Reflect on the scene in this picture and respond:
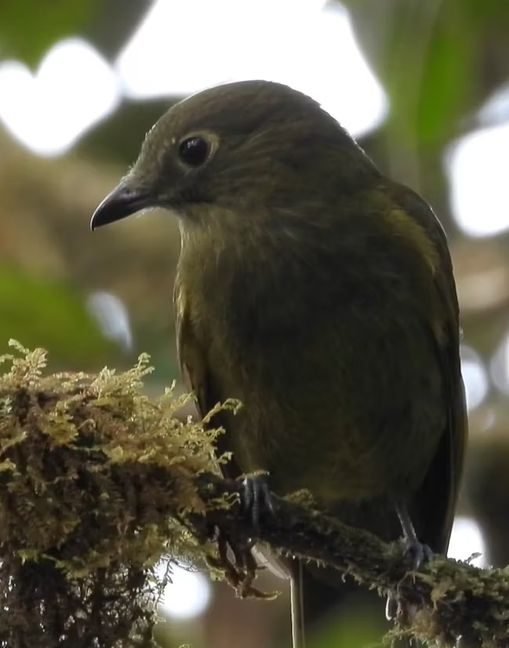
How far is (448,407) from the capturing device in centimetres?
365

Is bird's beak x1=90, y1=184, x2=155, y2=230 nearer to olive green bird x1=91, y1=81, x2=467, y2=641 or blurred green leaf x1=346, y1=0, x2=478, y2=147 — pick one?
olive green bird x1=91, y1=81, x2=467, y2=641

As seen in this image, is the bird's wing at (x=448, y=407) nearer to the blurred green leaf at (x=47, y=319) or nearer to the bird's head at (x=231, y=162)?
the bird's head at (x=231, y=162)

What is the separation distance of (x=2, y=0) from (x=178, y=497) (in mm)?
1778

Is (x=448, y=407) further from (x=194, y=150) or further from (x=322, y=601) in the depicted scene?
(x=194, y=150)

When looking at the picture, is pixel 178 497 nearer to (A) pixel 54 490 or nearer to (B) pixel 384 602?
(A) pixel 54 490

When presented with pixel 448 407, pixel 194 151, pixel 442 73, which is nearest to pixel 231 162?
pixel 194 151

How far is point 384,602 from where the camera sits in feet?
12.2

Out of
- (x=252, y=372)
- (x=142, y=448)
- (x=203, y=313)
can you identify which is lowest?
(x=142, y=448)

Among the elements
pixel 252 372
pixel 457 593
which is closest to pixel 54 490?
pixel 457 593

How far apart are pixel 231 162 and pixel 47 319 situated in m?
0.73

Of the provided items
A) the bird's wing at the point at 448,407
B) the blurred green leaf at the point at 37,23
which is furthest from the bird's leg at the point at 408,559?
the blurred green leaf at the point at 37,23

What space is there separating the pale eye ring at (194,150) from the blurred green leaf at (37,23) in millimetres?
458

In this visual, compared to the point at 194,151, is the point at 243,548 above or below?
below

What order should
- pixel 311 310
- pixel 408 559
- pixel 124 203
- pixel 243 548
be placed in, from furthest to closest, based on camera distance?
1. pixel 124 203
2. pixel 311 310
3. pixel 408 559
4. pixel 243 548
